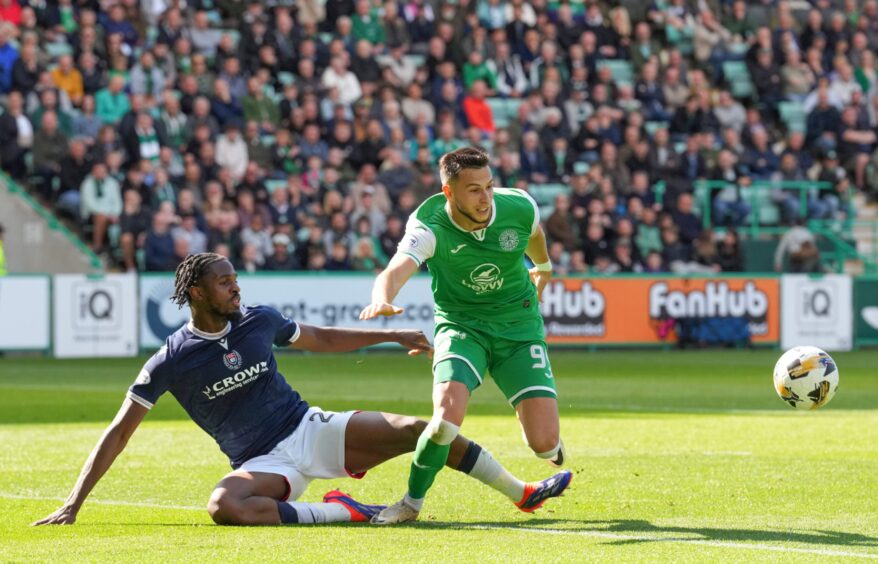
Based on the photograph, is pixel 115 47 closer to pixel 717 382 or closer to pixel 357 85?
pixel 357 85

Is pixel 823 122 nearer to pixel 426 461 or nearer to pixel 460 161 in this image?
pixel 460 161

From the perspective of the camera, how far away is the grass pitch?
7602 mm

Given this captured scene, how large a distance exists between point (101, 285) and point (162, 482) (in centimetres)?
1431

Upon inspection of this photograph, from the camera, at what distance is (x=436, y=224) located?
9086mm

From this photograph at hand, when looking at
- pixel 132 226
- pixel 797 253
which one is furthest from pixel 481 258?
pixel 797 253

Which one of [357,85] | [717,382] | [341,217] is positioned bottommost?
[717,382]

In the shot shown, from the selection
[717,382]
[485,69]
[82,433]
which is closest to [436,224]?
[82,433]

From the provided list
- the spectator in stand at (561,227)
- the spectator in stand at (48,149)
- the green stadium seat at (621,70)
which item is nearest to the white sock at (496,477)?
the spectator in stand at (48,149)

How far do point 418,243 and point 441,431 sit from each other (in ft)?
3.75

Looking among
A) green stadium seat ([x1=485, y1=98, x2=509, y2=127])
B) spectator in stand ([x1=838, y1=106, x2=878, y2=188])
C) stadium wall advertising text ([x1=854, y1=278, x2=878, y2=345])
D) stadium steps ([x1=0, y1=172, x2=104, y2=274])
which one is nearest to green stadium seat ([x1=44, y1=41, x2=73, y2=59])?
stadium steps ([x1=0, y1=172, x2=104, y2=274])

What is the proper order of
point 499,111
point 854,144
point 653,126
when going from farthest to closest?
point 854,144
point 653,126
point 499,111

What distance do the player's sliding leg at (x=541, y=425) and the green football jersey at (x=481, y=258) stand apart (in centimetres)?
53

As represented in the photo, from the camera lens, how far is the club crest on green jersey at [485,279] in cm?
912

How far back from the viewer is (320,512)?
8617 mm
